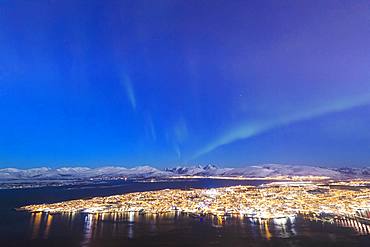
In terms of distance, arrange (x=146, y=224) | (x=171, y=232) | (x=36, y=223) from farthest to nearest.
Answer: (x=36, y=223)
(x=146, y=224)
(x=171, y=232)

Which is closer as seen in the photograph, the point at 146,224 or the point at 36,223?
the point at 146,224

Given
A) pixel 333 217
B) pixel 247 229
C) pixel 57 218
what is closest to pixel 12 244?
pixel 57 218

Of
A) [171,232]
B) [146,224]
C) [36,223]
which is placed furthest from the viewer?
[36,223]

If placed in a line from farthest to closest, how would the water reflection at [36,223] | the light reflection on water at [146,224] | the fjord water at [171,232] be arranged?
the water reflection at [36,223]
the light reflection on water at [146,224]
the fjord water at [171,232]

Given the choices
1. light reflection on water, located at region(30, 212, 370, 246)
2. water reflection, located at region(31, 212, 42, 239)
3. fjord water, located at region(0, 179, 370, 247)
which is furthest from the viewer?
water reflection, located at region(31, 212, 42, 239)

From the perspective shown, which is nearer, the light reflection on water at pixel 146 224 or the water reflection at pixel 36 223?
the light reflection on water at pixel 146 224

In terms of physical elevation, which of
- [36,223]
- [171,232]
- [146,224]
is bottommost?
[171,232]

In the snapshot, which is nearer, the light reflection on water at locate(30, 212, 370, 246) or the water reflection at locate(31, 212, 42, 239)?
the light reflection on water at locate(30, 212, 370, 246)

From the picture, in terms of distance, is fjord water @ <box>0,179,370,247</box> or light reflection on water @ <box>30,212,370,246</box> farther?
light reflection on water @ <box>30,212,370,246</box>

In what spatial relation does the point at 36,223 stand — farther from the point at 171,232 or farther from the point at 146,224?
the point at 171,232

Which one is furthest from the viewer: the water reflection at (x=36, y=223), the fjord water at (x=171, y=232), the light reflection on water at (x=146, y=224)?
the water reflection at (x=36, y=223)

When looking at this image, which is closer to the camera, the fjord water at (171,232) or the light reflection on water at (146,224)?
the fjord water at (171,232)

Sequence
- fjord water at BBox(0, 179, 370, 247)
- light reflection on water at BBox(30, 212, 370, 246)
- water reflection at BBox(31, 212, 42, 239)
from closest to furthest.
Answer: fjord water at BBox(0, 179, 370, 247) → light reflection on water at BBox(30, 212, 370, 246) → water reflection at BBox(31, 212, 42, 239)

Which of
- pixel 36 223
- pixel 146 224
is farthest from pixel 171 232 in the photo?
pixel 36 223
